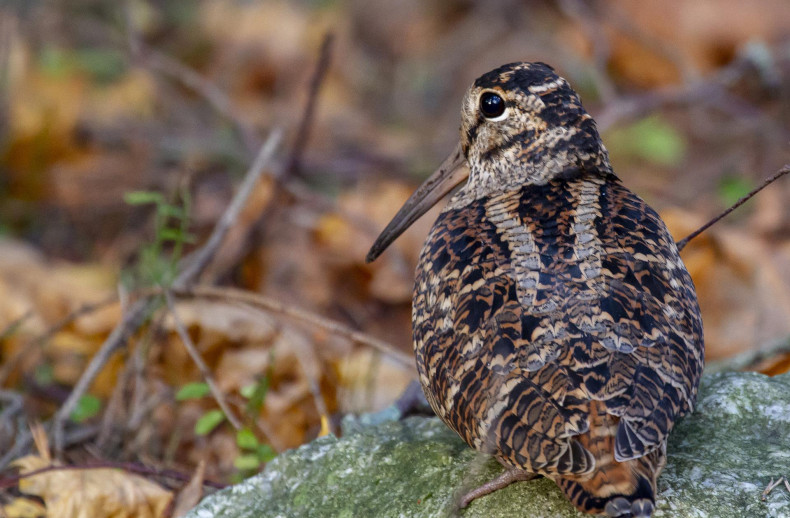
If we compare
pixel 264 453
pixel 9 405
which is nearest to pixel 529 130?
pixel 264 453

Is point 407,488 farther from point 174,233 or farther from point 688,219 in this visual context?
point 688,219

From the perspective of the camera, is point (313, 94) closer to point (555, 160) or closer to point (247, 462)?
point (555, 160)

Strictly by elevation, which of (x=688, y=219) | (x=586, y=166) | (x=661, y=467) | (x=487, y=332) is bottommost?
(x=661, y=467)

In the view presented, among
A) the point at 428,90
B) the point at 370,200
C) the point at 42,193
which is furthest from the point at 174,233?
the point at 428,90

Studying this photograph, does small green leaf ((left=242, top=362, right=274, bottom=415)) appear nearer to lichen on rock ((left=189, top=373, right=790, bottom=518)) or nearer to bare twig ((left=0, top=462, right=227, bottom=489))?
bare twig ((left=0, top=462, right=227, bottom=489))

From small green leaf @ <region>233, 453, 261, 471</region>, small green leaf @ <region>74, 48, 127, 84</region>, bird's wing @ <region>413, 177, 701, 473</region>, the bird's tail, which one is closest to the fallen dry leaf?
small green leaf @ <region>233, 453, 261, 471</region>

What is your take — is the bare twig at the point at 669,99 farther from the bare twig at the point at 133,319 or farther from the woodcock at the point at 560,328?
the woodcock at the point at 560,328
